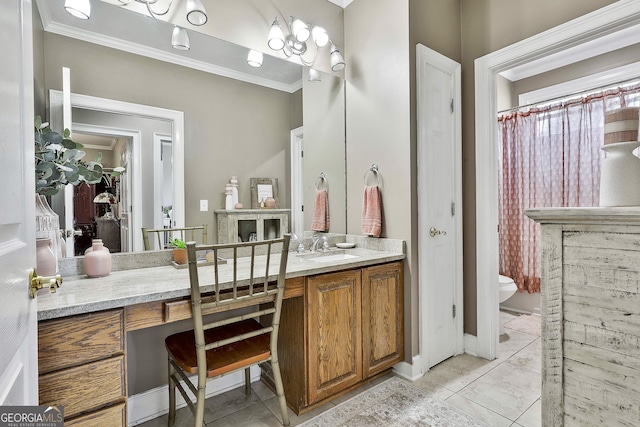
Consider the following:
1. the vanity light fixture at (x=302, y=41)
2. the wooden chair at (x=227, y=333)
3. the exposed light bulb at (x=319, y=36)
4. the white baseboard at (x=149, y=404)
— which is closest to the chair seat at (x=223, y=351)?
the wooden chair at (x=227, y=333)

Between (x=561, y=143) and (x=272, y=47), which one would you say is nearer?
(x=272, y=47)

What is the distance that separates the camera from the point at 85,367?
1107mm

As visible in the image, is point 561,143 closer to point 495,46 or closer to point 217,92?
point 495,46

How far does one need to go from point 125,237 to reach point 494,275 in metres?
2.40

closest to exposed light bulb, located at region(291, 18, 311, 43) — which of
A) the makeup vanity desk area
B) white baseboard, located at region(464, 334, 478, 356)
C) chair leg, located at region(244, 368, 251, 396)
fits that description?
the makeup vanity desk area

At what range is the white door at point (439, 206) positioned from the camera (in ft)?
7.04

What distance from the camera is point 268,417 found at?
175 centimetres

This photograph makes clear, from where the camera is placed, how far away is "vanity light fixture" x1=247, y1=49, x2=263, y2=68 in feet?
6.76

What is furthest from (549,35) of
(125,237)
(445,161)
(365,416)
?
(125,237)

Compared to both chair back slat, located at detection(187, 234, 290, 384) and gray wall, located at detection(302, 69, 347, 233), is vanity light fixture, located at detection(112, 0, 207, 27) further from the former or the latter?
chair back slat, located at detection(187, 234, 290, 384)

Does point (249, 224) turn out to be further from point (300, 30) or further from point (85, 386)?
point (300, 30)

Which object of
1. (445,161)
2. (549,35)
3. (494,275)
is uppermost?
(549,35)

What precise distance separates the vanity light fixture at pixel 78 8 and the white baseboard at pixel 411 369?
8.67 ft

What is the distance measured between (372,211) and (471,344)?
4.19ft
